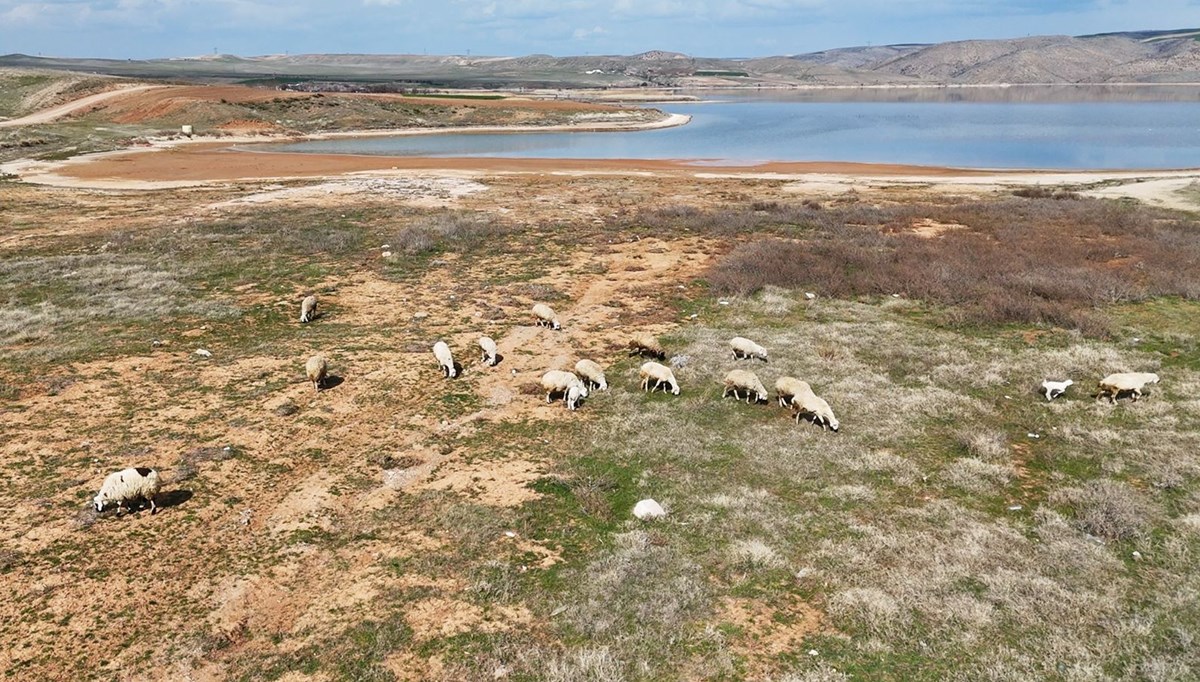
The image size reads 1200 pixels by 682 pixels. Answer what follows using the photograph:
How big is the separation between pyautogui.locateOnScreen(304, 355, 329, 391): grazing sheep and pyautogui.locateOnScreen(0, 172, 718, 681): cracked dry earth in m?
0.30

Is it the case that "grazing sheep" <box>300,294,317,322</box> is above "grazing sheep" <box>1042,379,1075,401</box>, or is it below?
above

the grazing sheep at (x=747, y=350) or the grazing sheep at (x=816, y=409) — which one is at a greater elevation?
the grazing sheep at (x=747, y=350)

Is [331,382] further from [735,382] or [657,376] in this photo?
[735,382]

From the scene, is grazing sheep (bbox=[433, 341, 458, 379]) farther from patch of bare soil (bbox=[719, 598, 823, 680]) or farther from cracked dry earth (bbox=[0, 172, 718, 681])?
patch of bare soil (bbox=[719, 598, 823, 680])

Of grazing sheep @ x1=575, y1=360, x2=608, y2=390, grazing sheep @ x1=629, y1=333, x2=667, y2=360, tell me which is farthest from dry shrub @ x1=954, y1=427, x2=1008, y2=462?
grazing sheep @ x1=575, y1=360, x2=608, y2=390

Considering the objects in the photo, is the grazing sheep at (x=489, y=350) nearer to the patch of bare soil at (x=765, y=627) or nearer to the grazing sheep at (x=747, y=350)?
the grazing sheep at (x=747, y=350)

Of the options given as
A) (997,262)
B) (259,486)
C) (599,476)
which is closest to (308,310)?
(259,486)

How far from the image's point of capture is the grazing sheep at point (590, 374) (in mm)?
15477

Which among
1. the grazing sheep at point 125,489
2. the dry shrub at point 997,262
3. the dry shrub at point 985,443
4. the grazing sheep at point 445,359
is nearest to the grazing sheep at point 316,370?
the grazing sheep at point 445,359

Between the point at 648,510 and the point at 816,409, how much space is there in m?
4.72

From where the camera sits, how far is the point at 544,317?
19312 mm

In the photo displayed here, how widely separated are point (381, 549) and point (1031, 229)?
3195 centimetres

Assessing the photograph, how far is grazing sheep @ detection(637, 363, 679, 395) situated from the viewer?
15.2 meters

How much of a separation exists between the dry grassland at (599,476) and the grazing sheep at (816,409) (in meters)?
0.24
